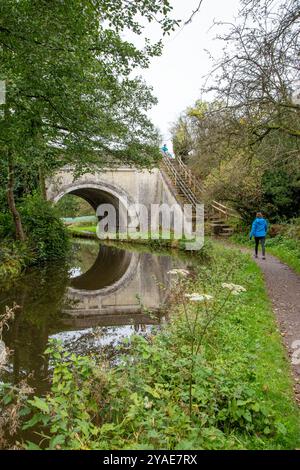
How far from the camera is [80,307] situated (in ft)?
26.8

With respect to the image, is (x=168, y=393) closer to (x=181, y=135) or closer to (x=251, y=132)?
(x=251, y=132)

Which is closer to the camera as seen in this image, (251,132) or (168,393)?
(168,393)

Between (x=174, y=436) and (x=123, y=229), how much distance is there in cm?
Result: 2419

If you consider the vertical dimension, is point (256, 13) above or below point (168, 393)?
above

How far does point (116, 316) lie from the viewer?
289 inches

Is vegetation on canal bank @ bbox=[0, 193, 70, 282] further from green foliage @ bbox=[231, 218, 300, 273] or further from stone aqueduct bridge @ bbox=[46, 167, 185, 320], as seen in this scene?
green foliage @ bbox=[231, 218, 300, 273]

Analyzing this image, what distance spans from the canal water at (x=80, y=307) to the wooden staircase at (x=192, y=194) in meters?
4.80

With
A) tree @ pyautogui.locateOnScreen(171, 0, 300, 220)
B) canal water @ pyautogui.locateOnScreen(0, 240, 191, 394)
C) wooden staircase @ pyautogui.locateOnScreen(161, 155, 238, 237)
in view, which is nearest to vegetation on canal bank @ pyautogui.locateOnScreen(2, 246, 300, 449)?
canal water @ pyautogui.locateOnScreen(0, 240, 191, 394)

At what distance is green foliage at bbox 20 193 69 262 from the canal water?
1.83 feet

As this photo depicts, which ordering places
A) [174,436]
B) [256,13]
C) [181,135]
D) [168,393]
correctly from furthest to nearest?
[181,135], [256,13], [168,393], [174,436]

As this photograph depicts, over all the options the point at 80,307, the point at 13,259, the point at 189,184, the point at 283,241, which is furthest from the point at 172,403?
the point at 189,184

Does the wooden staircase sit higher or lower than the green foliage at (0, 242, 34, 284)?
higher

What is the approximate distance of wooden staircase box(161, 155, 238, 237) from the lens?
18625 millimetres
